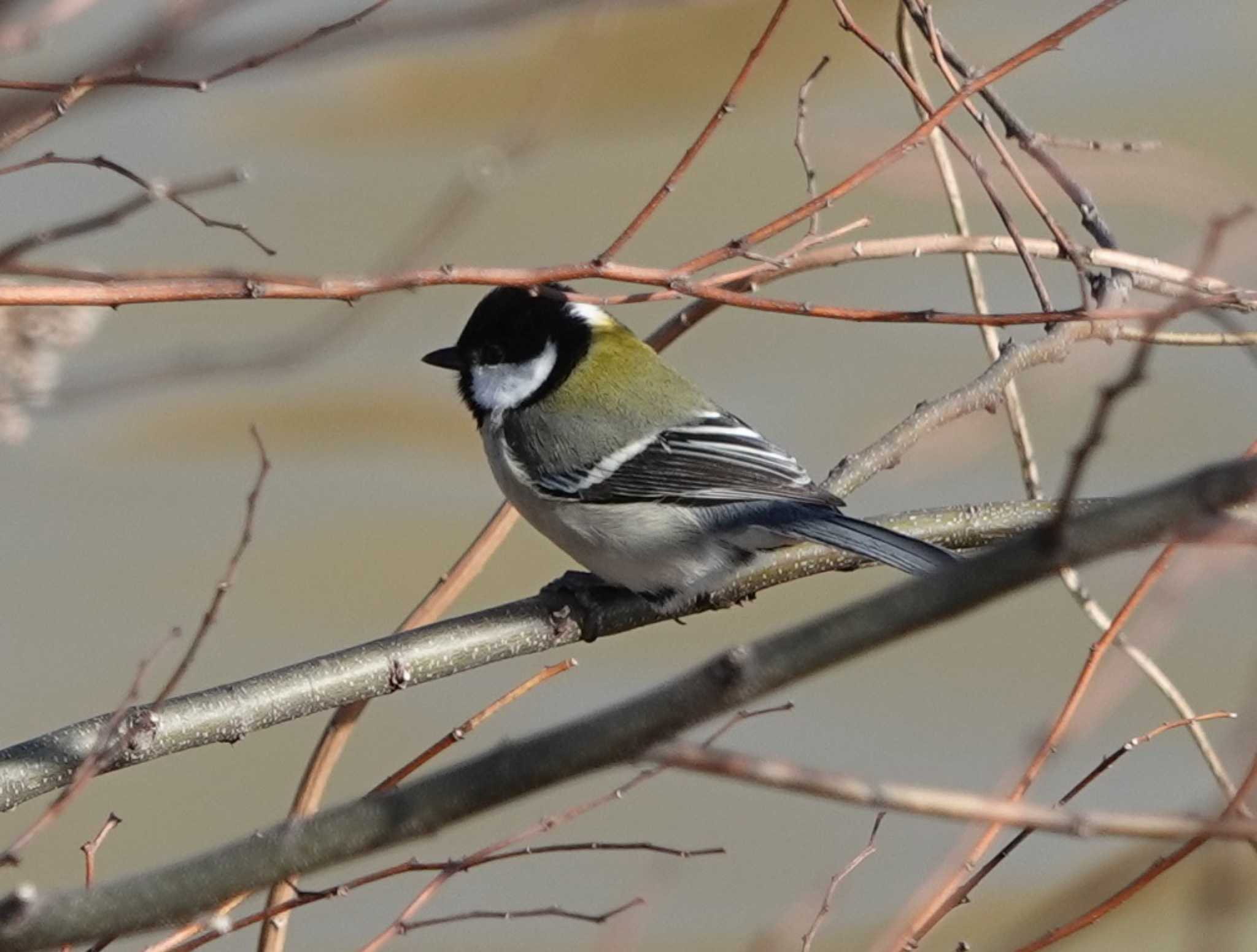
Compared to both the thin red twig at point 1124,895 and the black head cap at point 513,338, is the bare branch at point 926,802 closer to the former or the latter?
the thin red twig at point 1124,895

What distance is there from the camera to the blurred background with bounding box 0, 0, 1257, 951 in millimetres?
4648

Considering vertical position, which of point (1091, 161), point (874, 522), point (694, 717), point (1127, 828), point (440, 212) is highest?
point (1091, 161)

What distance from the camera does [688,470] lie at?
302 cm

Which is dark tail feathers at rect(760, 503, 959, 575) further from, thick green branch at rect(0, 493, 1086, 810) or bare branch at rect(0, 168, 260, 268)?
bare branch at rect(0, 168, 260, 268)

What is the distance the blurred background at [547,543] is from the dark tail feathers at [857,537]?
105cm

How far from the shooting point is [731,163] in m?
6.55

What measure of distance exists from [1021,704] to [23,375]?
141 inches

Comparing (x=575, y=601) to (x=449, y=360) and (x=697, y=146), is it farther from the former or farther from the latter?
(x=449, y=360)

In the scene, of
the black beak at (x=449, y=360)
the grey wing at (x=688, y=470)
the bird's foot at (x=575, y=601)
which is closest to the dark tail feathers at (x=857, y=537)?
the grey wing at (x=688, y=470)

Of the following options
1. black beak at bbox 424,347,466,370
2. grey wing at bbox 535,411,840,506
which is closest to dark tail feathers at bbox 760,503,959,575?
grey wing at bbox 535,411,840,506

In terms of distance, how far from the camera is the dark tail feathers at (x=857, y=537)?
2.38 metres

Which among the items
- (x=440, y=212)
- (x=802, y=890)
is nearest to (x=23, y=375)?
(x=440, y=212)

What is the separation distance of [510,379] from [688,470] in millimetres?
492

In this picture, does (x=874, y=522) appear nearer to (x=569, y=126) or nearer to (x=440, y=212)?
(x=440, y=212)
